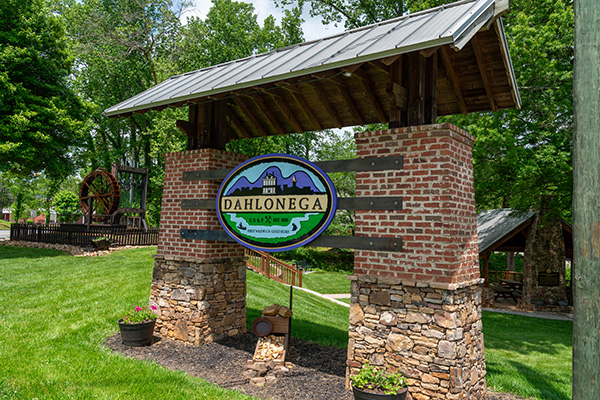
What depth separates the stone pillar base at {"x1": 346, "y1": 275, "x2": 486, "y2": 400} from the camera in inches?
197

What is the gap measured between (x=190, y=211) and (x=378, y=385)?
4.60 metres

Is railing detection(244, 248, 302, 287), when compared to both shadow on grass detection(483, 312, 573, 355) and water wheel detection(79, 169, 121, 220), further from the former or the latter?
water wheel detection(79, 169, 121, 220)

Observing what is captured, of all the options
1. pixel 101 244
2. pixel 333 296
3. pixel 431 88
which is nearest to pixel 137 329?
pixel 431 88

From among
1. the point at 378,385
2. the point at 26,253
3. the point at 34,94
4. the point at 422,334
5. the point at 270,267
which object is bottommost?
the point at 270,267

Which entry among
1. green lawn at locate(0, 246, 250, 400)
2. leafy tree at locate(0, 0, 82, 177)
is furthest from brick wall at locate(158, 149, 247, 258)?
leafy tree at locate(0, 0, 82, 177)

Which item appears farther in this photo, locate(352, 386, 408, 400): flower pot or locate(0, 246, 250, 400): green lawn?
locate(0, 246, 250, 400): green lawn

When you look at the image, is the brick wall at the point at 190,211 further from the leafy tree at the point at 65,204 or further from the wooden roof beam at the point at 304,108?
the leafy tree at the point at 65,204

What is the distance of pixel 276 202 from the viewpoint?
663 centimetres

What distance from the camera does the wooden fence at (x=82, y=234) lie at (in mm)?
20406

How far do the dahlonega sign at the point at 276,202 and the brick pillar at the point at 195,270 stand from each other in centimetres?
79

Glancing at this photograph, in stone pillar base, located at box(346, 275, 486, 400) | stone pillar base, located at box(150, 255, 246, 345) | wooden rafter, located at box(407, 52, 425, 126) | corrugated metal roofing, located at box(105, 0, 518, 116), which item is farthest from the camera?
stone pillar base, located at box(150, 255, 246, 345)

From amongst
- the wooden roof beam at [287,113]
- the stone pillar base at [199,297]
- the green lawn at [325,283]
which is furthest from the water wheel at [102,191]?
the wooden roof beam at [287,113]

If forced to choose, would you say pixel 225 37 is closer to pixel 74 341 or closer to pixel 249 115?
pixel 249 115

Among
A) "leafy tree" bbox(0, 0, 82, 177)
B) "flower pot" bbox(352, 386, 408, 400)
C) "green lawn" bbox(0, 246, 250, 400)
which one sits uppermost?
"leafy tree" bbox(0, 0, 82, 177)
